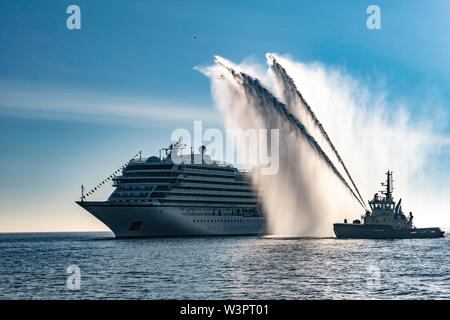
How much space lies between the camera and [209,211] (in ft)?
461

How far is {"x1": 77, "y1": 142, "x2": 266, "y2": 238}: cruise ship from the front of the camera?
126m

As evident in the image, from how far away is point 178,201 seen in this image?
13188 centimetres

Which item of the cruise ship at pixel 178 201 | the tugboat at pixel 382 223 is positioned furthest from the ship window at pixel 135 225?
the tugboat at pixel 382 223

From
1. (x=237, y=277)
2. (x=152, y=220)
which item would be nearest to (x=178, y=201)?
(x=152, y=220)

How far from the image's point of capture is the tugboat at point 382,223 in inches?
4759

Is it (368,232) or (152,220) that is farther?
(152,220)

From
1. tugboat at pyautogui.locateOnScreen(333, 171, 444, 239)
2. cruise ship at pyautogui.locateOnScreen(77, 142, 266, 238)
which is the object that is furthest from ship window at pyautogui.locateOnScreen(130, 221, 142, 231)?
tugboat at pyautogui.locateOnScreen(333, 171, 444, 239)

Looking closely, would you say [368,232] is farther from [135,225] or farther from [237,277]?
[237,277]

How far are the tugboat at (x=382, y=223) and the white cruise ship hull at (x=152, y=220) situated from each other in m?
27.4

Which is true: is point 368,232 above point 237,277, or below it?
above

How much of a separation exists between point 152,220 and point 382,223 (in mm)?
41244

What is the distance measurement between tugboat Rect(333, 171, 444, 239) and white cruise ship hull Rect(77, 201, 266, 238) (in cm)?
2744

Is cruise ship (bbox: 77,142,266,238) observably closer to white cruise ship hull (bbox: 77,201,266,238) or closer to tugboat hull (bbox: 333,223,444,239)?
white cruise ship hull (bbox: 77,201,266,238)

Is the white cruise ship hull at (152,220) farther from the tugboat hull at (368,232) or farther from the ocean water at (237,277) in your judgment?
Answer: the ocean water at (237,277)
